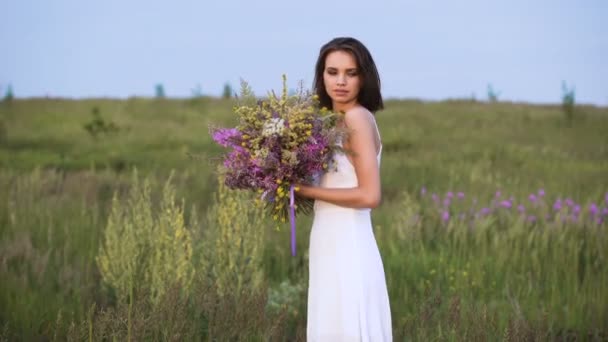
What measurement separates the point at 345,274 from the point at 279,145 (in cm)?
61

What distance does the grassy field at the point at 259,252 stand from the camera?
170 inches

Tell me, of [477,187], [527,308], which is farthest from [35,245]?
[477,187]

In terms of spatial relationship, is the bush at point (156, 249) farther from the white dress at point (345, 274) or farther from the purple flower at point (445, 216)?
the purple flower at point (445, 216)

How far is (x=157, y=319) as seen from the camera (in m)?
3.89

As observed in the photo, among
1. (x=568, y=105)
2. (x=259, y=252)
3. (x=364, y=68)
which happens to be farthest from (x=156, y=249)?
(x=568, y=105)

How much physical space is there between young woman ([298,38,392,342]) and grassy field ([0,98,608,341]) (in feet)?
1.66

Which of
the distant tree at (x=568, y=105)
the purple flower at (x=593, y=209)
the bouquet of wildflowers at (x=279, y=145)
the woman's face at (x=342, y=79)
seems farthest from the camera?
the distant tree at (x=568, y=105)

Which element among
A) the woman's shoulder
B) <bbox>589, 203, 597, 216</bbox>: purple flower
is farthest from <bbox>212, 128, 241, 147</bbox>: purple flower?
<bbox>589, 203, 597, 216</bbox>: purple flower

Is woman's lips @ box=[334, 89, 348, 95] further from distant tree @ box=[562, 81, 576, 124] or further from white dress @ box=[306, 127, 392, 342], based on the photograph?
distant tree @ box=[562, 81, 576, 124]

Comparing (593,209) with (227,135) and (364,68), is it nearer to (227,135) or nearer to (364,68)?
(364,68)

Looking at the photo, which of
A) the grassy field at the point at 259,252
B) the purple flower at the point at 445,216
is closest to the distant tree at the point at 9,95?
the grassy field at the point at 259,252

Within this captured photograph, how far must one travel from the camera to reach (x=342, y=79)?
335 cm

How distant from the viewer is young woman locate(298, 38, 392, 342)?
313cm

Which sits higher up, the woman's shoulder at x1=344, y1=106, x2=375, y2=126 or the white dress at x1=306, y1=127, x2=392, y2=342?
the woman's shoulder at x1=344, y1=106, x2=375, y2=126
